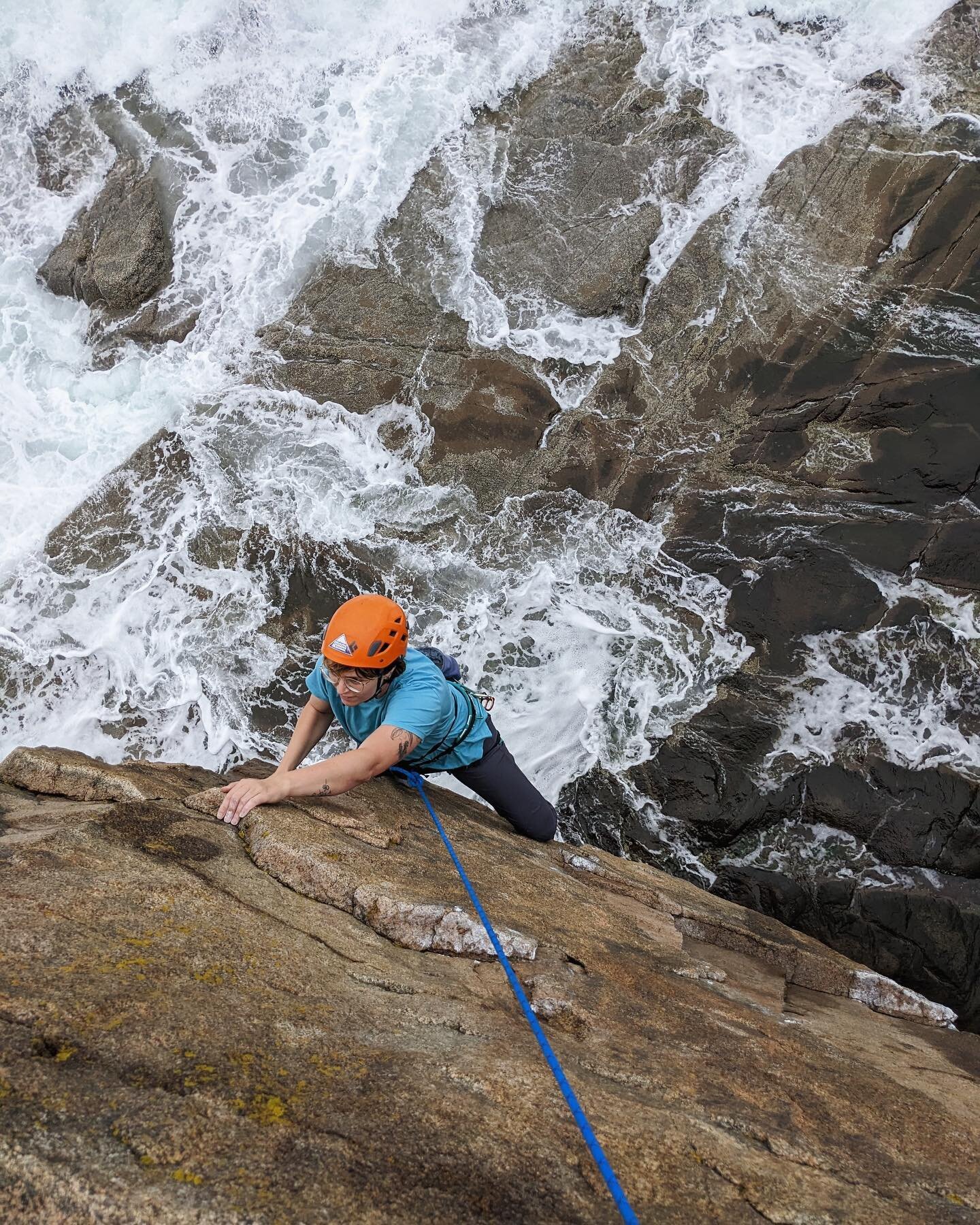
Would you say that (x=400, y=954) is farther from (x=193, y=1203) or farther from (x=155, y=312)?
(x=155, y=312)

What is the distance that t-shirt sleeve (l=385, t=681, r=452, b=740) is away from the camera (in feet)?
13.3

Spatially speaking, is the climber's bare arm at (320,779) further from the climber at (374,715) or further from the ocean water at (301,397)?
the ocean water at (301,397)

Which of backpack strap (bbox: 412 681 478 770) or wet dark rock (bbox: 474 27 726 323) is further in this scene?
wet dark rock (bbox: 474 27 726 323)

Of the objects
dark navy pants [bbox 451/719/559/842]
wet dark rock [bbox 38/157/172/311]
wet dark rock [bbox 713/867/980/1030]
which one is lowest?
wet dark rock [bbox 713/867/980/1030]

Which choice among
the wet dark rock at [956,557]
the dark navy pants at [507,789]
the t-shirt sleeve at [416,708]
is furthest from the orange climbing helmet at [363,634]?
the wet dark rock at [956,557]

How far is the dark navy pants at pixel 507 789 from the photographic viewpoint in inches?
204

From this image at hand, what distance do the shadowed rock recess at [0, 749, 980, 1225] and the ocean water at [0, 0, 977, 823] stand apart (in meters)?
3.76

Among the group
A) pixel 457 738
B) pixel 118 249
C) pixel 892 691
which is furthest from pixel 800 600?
pixel 118 249

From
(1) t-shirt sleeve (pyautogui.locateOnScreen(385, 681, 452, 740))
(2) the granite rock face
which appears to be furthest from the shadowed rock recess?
(2) the granite rock face

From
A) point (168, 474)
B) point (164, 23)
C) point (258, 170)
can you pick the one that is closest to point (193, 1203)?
point (168, 474)

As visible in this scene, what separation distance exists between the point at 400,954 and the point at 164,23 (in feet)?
48.8

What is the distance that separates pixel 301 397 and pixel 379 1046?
824 cm

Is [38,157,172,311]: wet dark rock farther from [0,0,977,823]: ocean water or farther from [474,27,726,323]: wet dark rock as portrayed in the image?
[474,27,726,323]: wet dark rock

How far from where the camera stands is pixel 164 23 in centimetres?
1323
